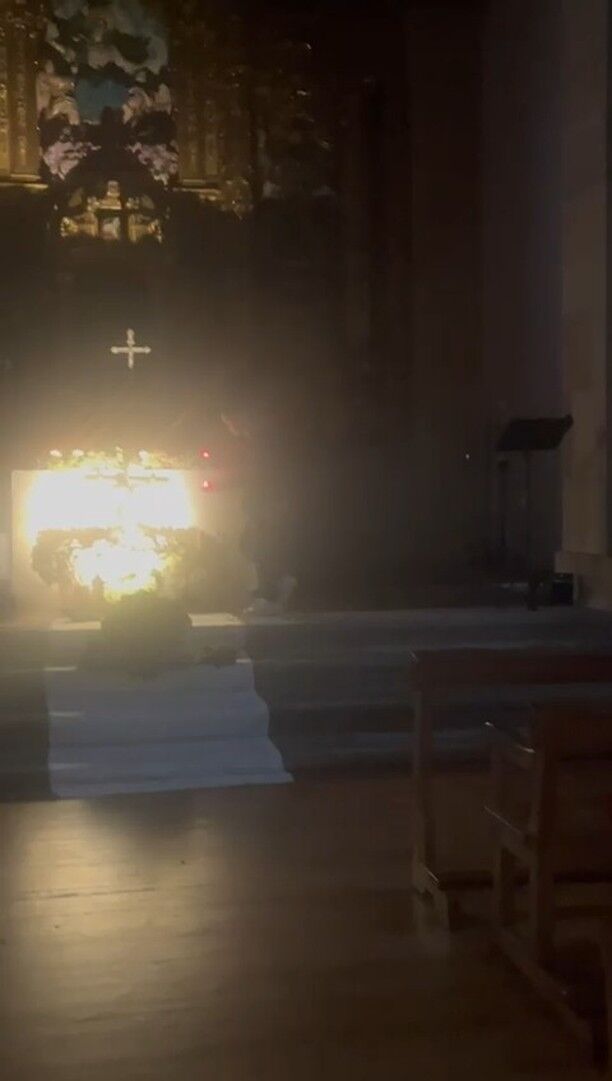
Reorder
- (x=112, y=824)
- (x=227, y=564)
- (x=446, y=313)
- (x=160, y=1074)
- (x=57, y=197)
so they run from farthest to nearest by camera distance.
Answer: (x=446, y=313) < (x=57, y=197) < (x=227, y=564) < (x=112, y=824) < (x=160, y=1074)

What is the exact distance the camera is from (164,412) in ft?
35.8

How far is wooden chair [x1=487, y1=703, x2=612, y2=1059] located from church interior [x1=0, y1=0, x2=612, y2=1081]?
12 mm

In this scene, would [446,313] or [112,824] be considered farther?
[446,313]

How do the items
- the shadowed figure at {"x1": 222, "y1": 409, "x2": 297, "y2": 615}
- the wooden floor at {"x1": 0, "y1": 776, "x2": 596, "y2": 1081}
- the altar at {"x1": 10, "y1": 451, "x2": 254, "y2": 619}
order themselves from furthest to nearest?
1. the shadowed figure at {"x1": 222, "y1": 409, "x2": 297, "y2": 615}
2. the altar at {"x1": 10, "y1": 451, "x2": 254, "y2": 619}
3. the wooden floor at {"x1": 0, "y1": 776, "x2": 596, "y2": 1081}

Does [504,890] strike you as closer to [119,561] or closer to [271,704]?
[271,704]

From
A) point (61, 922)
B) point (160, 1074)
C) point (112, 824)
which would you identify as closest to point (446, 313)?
point (112, 824)

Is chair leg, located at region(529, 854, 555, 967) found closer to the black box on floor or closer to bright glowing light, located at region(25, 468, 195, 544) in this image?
bright glowing light, located at region(25, 468, 195, 544)

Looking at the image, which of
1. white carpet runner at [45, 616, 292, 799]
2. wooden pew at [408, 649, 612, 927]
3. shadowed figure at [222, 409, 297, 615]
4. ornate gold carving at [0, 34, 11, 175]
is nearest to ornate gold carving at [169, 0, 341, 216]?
ornate gold carving at [0, 34, 11, 175]

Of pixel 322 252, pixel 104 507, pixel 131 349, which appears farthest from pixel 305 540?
pixel 104 507

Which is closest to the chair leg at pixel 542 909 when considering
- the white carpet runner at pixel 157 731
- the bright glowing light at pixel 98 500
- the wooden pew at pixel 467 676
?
the wooden pew at pixel 467 676

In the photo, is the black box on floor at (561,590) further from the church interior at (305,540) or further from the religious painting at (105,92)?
the religious painting at (105,92)

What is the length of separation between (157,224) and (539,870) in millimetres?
8593

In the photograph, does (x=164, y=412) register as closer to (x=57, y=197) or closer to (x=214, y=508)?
(x=57, y=197)

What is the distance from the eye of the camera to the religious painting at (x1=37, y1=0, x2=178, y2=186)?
10922mm
